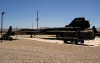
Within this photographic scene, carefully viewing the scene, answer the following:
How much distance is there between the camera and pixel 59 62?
42.4ft

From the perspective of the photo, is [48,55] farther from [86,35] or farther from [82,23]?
[82,23]

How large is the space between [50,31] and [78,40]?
17.2 m

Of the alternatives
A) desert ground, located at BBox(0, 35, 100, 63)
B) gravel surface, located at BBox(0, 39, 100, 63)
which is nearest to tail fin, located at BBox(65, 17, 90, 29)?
desert ground, located at BBox(0, 35, 100, 63)

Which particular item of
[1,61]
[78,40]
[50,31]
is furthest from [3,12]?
[1,61]

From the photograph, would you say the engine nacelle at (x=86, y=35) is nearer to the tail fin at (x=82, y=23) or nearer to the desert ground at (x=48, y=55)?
the desert ground at (x=48, y=55)

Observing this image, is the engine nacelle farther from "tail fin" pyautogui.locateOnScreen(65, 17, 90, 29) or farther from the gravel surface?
"tail fin" pyautogui.locateOnScreen(65, 17, 90, 29)

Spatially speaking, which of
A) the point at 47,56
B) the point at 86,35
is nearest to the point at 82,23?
the point at 86,35

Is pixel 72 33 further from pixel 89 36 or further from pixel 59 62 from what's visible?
pixel 59 62

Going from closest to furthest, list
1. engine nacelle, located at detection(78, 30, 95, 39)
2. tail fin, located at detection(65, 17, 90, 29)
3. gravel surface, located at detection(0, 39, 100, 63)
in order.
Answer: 1. gravel surface, located at detection(0, 39, 100, 63)
2. engine nacelle, located at detection(78, 30, 95, 39)
3. tail fin, located at detection(65, 17, 90, 29)

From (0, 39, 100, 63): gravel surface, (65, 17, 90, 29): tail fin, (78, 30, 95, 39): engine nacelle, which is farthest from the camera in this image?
(65, 17, 90, 29): tail fin

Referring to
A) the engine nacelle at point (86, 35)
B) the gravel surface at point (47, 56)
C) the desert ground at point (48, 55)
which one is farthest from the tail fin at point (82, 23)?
the gravel surface at point (47, 56)

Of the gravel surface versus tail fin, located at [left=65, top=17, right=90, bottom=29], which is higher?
tail fin, located at [left=65, top=17, right=90, bottom=29]

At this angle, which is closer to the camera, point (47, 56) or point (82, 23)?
point (47, 56)

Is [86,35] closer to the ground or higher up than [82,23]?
closer to the ground
